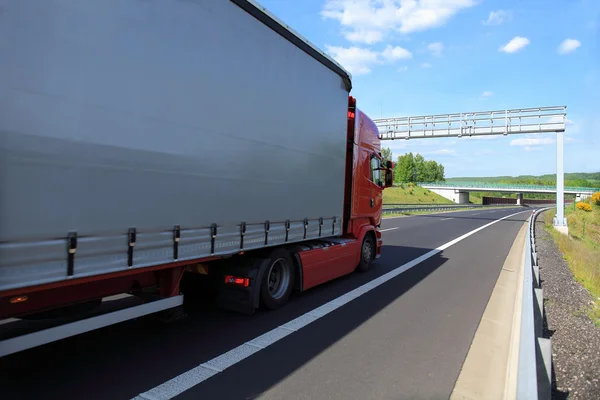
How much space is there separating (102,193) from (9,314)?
116cm

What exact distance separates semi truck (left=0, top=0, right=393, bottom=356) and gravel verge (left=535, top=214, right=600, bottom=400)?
3.39 meters

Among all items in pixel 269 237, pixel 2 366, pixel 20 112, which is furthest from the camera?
pixel 269 237


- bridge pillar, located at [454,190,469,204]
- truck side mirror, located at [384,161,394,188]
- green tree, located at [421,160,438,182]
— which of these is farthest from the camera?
green tree, located at [421,160,438,182]

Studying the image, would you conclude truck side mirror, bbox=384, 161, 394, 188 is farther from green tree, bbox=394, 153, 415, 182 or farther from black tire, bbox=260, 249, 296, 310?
green tree, bbox=394, 153, 415, 182

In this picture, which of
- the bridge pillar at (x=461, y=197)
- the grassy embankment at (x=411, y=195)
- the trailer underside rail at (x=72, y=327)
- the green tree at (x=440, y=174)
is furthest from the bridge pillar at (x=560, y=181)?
the green tree at (x=440, y=174)

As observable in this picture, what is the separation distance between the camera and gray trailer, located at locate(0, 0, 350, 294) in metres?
2.63

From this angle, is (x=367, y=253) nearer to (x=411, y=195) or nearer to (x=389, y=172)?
(x=389, y=172)

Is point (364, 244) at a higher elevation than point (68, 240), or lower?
lower

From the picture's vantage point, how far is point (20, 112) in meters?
2.58

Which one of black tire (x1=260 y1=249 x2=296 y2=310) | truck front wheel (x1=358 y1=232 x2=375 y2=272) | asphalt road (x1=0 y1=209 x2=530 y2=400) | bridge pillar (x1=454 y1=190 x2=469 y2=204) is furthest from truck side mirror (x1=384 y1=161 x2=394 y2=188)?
bridge pillar (x1=454 y1=190 x2=469 y2=204)

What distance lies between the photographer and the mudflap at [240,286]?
16.1 ft

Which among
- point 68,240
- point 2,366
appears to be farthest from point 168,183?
point 2,366

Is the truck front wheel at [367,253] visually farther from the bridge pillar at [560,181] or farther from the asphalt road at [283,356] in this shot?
the bridge pillar at [560,181]

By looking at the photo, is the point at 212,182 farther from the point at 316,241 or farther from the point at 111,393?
the point at 316,241
